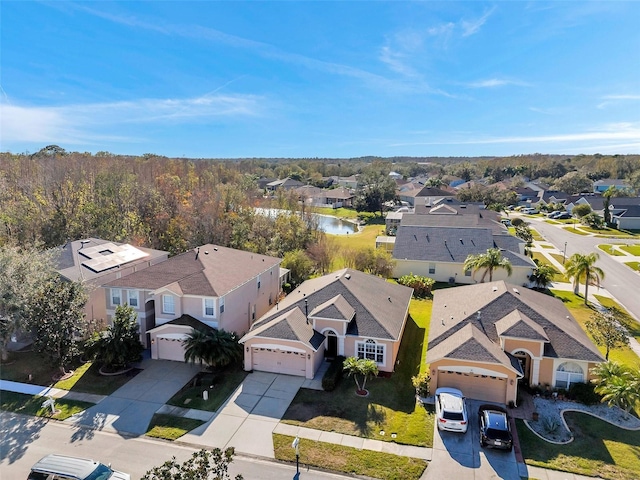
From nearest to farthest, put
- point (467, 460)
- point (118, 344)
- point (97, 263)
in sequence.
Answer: point (467, 460) < point (118, 344) < point (97, 263)

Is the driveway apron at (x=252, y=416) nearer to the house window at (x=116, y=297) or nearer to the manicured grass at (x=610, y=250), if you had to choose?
the house window at (x=116, y=297)

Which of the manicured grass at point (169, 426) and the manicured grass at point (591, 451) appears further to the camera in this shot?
the manicured grass at point (169, 426)

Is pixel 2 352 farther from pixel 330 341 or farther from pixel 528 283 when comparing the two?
pixel 528 283

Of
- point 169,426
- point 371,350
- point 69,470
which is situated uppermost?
point 371,350

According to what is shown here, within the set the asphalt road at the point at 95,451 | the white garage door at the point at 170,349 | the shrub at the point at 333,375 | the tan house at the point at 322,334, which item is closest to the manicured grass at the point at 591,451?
the tan house at the point at 322,334

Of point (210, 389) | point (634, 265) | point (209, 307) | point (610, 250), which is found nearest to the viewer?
point (210, 389)

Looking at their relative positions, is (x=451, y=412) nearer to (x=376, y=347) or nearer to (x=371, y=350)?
(x=376, y=347)

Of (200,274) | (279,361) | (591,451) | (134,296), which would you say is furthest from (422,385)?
(134,296)
